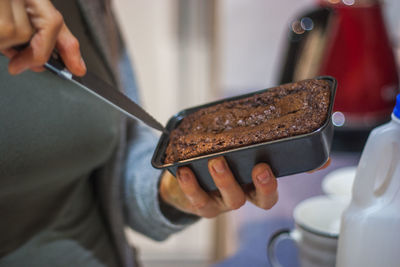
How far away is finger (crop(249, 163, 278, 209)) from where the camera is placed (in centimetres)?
49

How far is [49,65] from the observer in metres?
0.49

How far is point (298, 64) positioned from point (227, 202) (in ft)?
2.41

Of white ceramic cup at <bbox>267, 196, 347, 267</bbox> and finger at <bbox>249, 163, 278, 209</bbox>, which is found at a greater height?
finger at <bbox>249, 163, 278, 209</bbox>

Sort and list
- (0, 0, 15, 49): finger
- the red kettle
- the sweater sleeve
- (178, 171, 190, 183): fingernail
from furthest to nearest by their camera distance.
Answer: the red kettle → the sweater sleeve → (178, 171, 190, 183): fingernail → (0, 0, 15, 49): finger

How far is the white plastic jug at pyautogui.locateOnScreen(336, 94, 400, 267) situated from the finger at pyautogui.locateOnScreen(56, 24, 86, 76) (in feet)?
1.15

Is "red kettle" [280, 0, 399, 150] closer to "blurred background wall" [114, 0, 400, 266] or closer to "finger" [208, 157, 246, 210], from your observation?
"blurred background wall" [114, 0, 400, 266]

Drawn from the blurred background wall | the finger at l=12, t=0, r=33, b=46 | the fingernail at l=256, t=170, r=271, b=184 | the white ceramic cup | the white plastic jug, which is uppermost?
the finger at l=12, t=0, r=33, b=46

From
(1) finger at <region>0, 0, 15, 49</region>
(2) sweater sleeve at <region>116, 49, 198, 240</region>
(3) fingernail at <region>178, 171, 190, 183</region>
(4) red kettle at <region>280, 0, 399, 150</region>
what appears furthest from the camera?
(4) red kettle at <region>280, 0, 399, 150</region>

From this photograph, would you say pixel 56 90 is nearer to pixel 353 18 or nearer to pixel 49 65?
pixel 49 65

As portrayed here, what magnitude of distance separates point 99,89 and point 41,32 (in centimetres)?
10

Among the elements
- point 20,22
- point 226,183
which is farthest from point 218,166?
point 20,22

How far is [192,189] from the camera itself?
0.54 m

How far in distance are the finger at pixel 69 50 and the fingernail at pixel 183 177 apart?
0.58ft

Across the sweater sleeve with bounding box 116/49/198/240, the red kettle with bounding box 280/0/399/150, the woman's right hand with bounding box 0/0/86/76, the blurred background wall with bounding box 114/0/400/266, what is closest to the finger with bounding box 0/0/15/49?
the woman's right hand with bounding box 0/0/86/76
